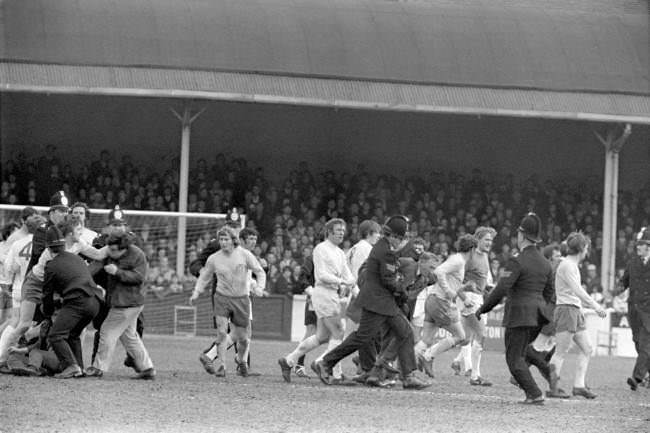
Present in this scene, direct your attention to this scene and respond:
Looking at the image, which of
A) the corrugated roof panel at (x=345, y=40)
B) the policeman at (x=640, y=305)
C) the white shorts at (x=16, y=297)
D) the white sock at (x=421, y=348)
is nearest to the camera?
the white shorts at (x=16, y=297)

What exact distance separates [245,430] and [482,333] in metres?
6.45

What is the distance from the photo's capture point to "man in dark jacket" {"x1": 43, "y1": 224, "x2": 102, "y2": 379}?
14.5 metres

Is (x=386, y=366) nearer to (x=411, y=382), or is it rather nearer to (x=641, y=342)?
(x=411, y=382)

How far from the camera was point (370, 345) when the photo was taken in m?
15.8

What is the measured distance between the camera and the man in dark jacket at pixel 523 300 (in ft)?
→ 44.3

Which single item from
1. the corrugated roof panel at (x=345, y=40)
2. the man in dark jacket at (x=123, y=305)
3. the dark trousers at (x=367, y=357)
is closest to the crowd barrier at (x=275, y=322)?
the corrugated roof panel at (x=345, y=40)

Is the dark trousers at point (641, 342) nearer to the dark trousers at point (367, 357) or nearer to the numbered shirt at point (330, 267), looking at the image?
the dark trousers at point (367, 357)

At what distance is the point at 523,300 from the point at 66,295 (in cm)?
462

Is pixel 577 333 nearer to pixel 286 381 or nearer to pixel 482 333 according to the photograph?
pixel 482 333

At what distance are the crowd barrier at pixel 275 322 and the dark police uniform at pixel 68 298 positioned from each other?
974 centimetres

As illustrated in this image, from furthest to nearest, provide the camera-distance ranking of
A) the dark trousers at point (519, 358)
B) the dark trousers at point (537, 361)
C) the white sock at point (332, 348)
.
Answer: the white sock at point (332, 348)
the dark trousers at point (537, 361)
the dark trousers at point (519, 358)

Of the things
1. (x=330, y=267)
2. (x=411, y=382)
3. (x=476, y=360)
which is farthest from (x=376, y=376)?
(x=476, y=360)

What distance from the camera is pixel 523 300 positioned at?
13.6 meters

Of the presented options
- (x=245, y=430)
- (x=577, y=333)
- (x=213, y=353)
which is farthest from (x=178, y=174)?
(x=245, y=430)
